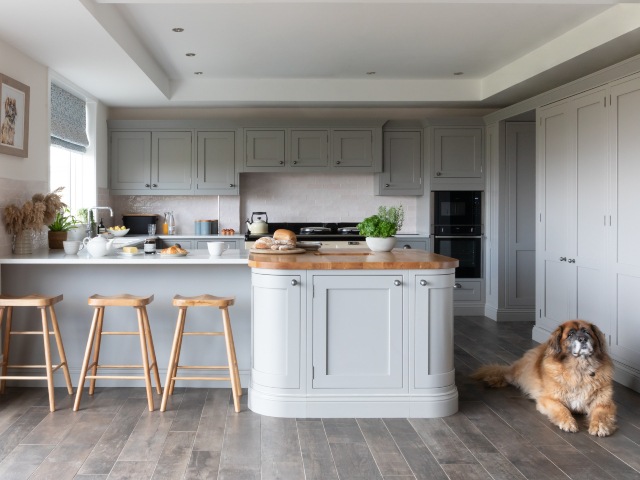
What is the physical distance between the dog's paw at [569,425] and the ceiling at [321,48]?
2411 mm

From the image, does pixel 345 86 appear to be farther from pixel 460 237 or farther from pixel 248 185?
pixel 460 237

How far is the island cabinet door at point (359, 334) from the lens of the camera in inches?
141

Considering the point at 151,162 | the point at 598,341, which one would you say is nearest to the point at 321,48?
the point at 151,162

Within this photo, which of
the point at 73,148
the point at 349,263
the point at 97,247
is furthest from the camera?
the point at 73,148

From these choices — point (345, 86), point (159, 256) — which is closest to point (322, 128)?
point (345, 86)

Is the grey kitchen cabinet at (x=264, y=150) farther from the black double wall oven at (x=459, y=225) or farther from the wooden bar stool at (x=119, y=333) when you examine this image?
the wooden bar stool at (x=119, y=333)

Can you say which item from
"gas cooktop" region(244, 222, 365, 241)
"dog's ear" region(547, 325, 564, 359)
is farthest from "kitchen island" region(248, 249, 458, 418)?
"gas cooktop" region(244, 222, 365, 241)

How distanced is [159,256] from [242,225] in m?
3.41

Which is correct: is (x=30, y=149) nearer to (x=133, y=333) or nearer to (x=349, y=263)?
(x=133, y=333)

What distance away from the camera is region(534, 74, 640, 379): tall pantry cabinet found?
14.5 feet

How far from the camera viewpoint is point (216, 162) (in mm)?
6980

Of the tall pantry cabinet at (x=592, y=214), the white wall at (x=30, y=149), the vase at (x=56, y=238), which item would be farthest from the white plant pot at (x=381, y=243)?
the white wall at (x=30, y=149)

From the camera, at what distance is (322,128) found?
22.9 ft

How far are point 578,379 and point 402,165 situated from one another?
4.06m
